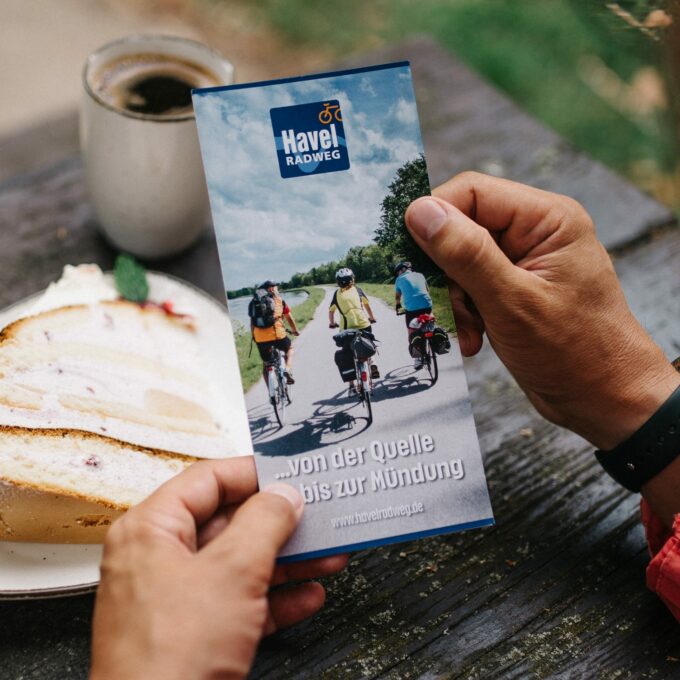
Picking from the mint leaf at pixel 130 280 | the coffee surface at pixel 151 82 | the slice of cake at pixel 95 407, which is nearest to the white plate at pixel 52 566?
the slice of cake at pixel 95 407

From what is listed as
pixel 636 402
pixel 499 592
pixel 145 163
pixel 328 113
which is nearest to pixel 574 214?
pixel 636 402

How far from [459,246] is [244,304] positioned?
0.74ft

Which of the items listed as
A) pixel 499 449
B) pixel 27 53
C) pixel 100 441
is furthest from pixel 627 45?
pixel 27 53

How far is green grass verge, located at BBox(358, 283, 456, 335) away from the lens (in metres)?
0.78

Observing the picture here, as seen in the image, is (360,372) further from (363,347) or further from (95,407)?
(95,407)

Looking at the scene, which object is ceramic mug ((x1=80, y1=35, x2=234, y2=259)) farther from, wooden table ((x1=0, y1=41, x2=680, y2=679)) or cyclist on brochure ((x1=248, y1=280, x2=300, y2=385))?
cyclist on brochure ((x1=248, y1=280, x2=300, y2=385))

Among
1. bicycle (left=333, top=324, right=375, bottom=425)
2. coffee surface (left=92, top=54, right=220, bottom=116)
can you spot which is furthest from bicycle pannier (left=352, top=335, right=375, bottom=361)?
coffee surface (left=92, top=54, right=220, bottom=116)

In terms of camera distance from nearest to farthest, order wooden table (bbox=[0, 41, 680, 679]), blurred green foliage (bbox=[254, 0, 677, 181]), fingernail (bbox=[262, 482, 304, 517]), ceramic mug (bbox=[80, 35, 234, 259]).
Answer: fingernail (bbox=[262, 482, 304, 517]), wooden table (bbox=[0, 41, 680, 679]), ceramic mug (bbox=[80, 35, 234, 259]), blurred green foliage (bbox=[254, 0, 677, 181])

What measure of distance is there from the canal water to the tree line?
0.08 feet

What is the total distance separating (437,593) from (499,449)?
0.24 meters

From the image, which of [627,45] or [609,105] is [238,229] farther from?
[609,105]

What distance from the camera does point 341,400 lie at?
77cm

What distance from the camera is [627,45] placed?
0.81 m

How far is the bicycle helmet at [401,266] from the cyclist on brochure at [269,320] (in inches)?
4.8
